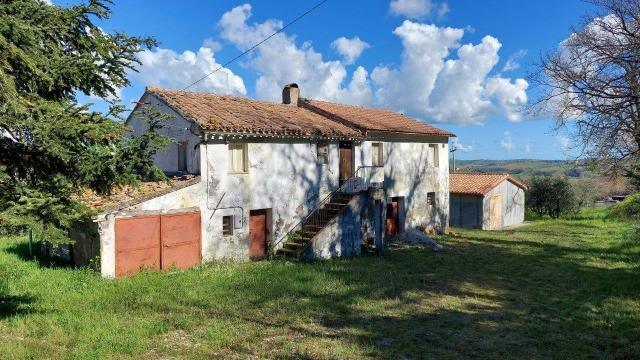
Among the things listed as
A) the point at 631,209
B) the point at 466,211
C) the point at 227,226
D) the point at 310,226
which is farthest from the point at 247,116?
the point at 466,211

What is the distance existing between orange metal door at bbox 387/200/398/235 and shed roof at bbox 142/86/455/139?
3.79 meters

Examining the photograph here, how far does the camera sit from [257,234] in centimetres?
1758

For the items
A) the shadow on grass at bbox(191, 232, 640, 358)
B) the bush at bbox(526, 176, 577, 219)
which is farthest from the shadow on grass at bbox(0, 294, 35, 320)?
the bush at bbox(526, 176, 577, 219)

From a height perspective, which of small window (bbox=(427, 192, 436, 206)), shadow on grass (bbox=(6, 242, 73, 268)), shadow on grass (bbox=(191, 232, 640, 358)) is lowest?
shadow on grass (bbox=(191, 232, 640, 358))

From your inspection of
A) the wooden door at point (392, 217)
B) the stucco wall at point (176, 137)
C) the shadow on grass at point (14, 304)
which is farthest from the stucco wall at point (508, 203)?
the shadow on grass at point (14, 304)

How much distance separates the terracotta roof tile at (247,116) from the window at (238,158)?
823mm

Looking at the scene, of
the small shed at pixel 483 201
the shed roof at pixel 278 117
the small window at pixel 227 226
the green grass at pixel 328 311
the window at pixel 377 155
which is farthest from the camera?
the small shed at pixel 483 201

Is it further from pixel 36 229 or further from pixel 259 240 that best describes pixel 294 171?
pixel 36 229

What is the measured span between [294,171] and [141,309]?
30.2ft

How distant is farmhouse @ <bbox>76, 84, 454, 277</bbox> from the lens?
47.5 feet

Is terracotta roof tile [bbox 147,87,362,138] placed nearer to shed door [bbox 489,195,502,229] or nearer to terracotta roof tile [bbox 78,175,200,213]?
terracotta roof tile [bbox 78,175,200,213]

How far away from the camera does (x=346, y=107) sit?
85.4 ft

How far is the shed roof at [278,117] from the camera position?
16.4 m

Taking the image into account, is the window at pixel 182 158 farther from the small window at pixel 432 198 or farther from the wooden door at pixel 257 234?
the small window at pixel 432 198
